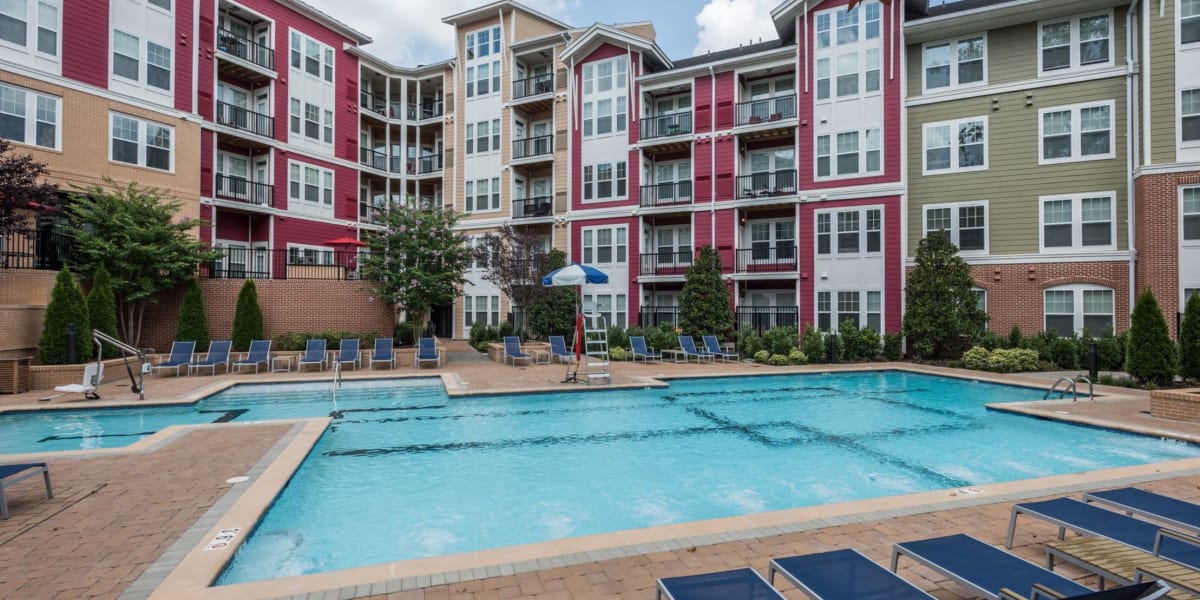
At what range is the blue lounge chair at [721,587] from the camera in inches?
116

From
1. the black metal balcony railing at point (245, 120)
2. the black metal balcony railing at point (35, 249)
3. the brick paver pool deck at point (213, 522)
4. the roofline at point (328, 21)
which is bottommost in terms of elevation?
the brick paver pool deck at point (213, 522)

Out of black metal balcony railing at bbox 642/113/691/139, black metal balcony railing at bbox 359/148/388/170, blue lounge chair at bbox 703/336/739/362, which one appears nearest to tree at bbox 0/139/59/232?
black metal balcony railing at bbox 359/148/388/170

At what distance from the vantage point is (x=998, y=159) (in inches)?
810

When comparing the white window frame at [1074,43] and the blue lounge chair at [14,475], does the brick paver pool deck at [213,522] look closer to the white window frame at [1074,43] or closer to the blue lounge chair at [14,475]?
the blue lounge chair at [14,475]

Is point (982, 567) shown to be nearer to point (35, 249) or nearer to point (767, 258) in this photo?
point (767, 258)

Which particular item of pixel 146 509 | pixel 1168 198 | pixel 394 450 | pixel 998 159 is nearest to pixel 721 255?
pixel 998 159

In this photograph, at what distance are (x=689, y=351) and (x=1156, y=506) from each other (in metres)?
16.8

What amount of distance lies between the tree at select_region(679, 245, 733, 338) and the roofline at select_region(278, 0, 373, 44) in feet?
69.5

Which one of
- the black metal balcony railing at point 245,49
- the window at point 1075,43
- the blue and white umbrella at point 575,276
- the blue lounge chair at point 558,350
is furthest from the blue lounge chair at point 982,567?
the black metal balcony railing at point 245,49

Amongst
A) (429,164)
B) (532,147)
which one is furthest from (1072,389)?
(429,164)

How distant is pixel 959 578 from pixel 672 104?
86.8 feet

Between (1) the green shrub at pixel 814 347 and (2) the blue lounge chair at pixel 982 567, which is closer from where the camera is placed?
(2) the blue lounge chair at pixel 982 567

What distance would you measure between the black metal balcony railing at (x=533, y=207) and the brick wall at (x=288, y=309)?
1017 centimetres

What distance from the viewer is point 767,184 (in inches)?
968
